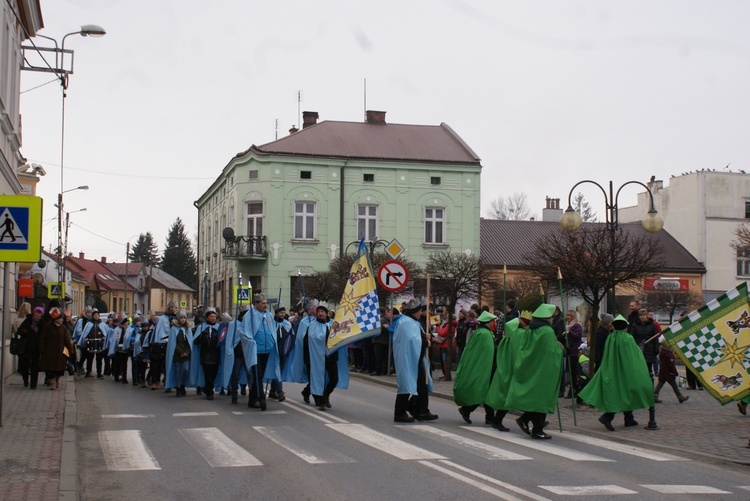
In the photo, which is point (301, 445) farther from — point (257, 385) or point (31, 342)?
point (31, 342)

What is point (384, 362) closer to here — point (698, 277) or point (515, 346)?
point (515, 346)

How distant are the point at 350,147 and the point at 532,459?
136ft

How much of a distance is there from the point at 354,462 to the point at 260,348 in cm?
680

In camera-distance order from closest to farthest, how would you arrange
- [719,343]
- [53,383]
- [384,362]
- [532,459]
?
[532,459], [719,343], [53,383], [384,362]

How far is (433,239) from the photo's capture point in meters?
51.4

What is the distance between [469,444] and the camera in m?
12.1

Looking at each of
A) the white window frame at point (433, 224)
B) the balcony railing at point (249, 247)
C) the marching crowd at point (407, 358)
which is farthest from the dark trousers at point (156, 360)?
the white window frame at point (433, 224)

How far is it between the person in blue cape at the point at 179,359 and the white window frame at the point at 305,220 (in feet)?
98.2

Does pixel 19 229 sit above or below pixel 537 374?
above

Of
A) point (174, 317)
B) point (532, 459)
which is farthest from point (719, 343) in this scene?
point (174, 317)

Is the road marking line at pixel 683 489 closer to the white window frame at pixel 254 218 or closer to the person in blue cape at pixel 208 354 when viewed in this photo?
the person in blue cape at pixel 208 354

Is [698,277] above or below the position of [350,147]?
below

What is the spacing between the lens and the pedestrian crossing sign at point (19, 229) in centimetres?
1266

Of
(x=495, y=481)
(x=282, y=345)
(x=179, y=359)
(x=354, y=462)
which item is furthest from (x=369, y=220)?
(x=495, y=481)
